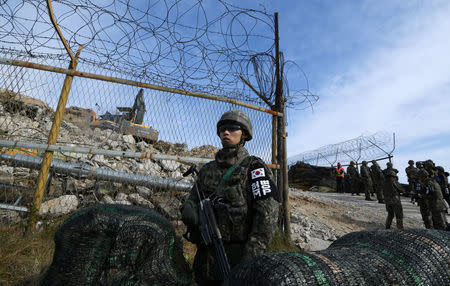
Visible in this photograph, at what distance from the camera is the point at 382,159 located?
39.8ft

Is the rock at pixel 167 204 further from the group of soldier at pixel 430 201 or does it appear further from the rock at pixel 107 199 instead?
the group of soldier at pixel 430 201

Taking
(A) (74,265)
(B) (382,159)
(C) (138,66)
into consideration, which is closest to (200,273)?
(A) (74,265)

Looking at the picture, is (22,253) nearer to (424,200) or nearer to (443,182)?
(424,200)

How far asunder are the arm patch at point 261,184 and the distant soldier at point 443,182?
9022 millimetres

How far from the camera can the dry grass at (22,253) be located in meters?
2.08

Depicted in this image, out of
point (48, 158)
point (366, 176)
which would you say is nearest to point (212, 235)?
point (48, 158)

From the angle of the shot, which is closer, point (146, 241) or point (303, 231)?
point (146, 241)

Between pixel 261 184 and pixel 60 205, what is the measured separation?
2.69 metres

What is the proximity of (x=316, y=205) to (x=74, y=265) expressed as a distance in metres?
7.71

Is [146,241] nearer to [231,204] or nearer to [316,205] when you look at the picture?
[231,204]

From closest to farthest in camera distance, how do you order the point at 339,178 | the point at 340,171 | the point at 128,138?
the point at 128,138
the point at 340,171
the point at 339,178

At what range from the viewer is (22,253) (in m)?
2.36

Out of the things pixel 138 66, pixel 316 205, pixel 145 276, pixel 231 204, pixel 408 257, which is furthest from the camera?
pixel 316 205

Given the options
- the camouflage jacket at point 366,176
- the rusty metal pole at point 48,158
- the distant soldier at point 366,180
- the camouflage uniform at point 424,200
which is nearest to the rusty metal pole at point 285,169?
the rusty metal pole at point 48,158
